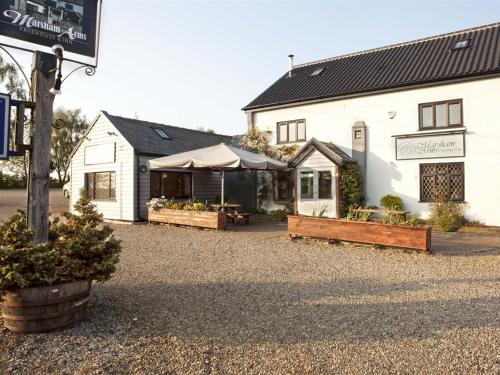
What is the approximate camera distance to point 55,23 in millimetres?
4617

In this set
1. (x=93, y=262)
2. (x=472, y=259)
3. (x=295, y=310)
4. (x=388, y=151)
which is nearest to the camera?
(x=93, y=262)

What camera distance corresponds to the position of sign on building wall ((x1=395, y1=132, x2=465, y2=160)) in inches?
526

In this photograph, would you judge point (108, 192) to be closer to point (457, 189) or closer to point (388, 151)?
point (388, 151)

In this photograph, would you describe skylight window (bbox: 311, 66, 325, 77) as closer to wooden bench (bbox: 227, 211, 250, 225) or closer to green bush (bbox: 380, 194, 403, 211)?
green bush (bbox: 380, 194, 403, 211)

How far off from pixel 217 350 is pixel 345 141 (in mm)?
13868

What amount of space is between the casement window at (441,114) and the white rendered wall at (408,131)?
18 cm

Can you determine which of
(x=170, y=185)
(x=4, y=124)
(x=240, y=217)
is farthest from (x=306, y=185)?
(x=4, y=124)

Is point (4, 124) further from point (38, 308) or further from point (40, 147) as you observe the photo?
point (38, 308)

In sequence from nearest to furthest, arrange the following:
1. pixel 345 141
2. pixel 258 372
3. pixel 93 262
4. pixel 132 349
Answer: pixel 258 372 < pixel 132 349 < pixel 93 262 < pixel 345 141

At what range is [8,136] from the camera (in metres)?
4.36

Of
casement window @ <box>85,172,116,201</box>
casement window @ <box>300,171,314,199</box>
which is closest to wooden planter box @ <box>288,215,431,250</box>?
casement window @ <box>300,171,314,199</box>

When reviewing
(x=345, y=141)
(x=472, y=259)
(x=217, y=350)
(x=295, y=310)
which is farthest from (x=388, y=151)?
(x=217, y=350)

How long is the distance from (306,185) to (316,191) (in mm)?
565

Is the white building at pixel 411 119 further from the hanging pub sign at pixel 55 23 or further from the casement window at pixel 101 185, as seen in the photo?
the hanging pub sign at pixel 55 23
